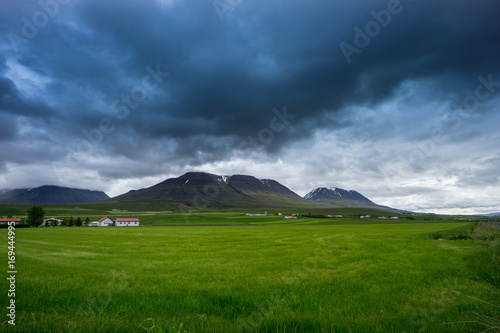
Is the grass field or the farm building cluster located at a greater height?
the grass field

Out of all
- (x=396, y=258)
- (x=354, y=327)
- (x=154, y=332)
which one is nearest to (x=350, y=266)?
(x=396, y=258)

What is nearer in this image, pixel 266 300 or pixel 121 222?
pixel 266 300

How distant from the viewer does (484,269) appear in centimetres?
943

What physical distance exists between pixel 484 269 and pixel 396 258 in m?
5.08

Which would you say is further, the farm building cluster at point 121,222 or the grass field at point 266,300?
the farm building cluster at point 121,222

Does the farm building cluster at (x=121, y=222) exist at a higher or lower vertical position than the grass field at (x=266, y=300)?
lower

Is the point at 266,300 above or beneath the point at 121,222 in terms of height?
above

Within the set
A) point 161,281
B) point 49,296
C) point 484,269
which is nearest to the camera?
point 49,296

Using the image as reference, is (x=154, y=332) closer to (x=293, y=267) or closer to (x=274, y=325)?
(x=274, y=325)

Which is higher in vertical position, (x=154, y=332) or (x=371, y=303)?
(x=154, y=332)

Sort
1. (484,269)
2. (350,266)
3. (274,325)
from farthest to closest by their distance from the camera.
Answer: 1. (350,266)
2. (484,269)
3. (274,325)

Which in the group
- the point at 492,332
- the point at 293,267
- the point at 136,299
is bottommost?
the point at 293,267

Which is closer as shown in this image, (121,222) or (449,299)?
(449,299)

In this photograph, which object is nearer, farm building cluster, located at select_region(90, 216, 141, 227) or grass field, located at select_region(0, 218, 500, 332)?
grass field, located at select_region(0, 218, 500, 332)
